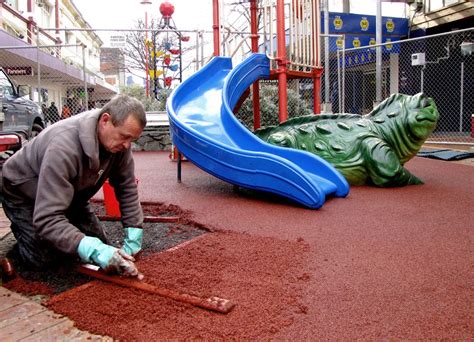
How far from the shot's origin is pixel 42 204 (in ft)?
7.49

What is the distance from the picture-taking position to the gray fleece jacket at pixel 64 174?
229cm

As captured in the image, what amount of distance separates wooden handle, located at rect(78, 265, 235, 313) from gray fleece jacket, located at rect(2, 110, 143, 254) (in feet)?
0.79

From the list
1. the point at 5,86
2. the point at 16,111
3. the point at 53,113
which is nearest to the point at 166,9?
the point at 53,113

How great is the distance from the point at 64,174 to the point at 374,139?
13.7 feet

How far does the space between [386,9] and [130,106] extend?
16537 millimetres

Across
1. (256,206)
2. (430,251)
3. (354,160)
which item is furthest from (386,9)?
(430,251)

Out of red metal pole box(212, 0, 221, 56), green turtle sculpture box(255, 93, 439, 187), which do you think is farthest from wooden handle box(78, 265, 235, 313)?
red metal pole box(212, 0, 221, 56)

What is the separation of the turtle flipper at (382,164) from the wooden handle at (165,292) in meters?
3.83

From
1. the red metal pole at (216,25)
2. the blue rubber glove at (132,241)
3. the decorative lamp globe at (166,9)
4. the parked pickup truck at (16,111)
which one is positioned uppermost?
the decorative lamp globe at (166,9)

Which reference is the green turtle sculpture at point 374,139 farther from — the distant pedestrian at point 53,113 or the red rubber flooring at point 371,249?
the distant pedestrian at point 53,113

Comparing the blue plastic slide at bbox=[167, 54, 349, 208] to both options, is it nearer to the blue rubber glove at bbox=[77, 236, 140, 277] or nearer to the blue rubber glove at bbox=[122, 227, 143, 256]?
the blue rubber glove at bbox=[122, 227, 143, 256]

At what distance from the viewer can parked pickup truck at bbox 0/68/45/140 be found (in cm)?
950

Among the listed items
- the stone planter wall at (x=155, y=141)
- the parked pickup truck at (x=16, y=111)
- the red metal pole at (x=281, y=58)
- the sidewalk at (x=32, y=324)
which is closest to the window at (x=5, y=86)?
the parked pickup truck at (x=16, y=111)

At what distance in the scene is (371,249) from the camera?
3.18 m
